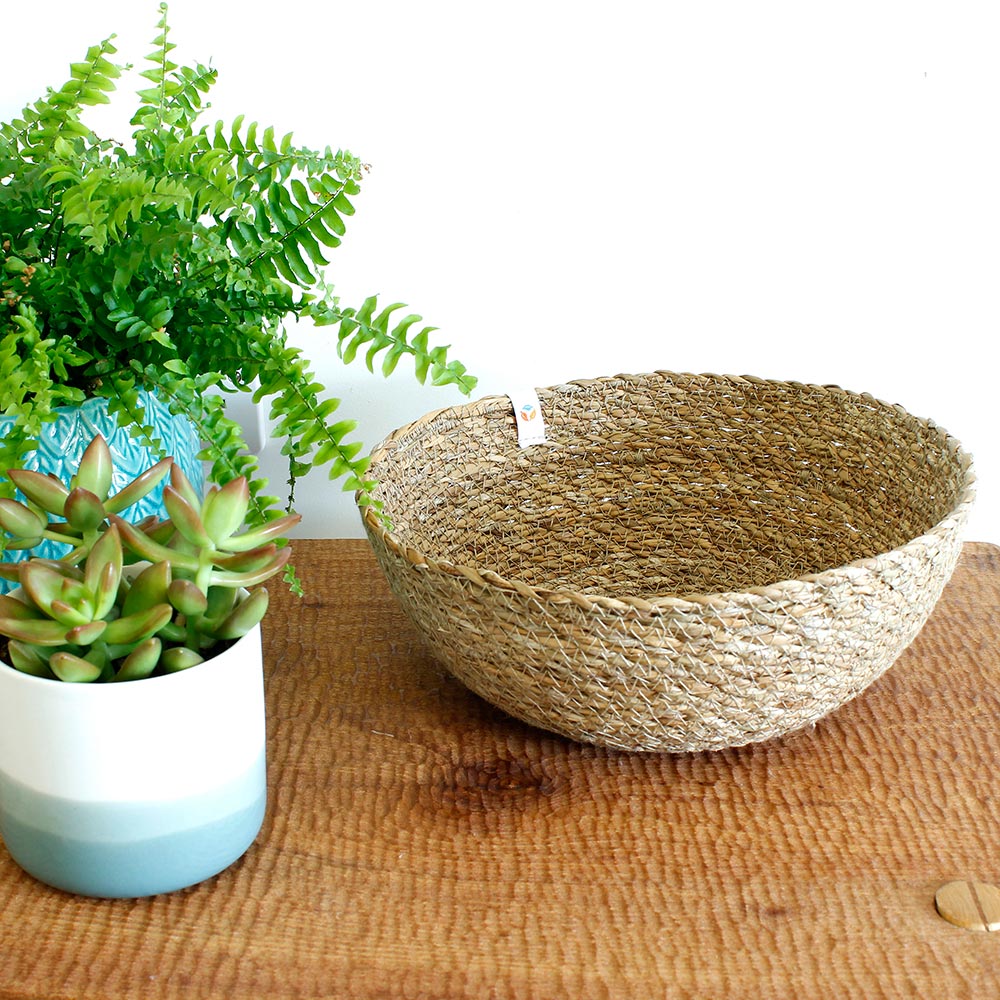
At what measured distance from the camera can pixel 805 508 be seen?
3.25ft

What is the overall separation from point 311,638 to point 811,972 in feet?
1.60

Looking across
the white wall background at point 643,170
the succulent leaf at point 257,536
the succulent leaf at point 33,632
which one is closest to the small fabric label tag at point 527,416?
the white wall background at point 643,170

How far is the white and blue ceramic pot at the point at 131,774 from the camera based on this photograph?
0.58 m

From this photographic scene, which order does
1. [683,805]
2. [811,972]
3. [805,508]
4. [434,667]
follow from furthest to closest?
[805,508]
[434,667]
[683,805]
[811,972]

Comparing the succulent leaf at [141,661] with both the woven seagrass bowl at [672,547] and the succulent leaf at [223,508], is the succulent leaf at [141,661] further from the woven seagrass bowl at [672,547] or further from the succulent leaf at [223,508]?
the woven seagrass bowl at [672,547]

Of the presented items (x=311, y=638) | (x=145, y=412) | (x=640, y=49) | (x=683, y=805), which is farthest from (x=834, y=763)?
(x=640, y=49)

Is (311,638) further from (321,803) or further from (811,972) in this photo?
(811,972)

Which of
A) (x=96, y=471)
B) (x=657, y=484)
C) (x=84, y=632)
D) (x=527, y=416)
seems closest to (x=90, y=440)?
(x=96, y=471)

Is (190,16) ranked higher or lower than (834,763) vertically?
higher

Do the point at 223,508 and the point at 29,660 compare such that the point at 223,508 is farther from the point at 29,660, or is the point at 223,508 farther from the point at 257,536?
the point at 29,660

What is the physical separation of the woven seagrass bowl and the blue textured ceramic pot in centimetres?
15

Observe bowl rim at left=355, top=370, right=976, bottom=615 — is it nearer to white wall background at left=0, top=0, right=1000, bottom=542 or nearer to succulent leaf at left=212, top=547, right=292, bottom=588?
succulent leaf at left=212, top=547, right=292, bottom=588

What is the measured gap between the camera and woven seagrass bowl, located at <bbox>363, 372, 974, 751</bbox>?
2.12ft

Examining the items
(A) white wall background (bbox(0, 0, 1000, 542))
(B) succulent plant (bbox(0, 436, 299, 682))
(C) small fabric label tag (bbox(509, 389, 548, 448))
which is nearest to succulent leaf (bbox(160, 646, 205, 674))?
(B) succulent plant (bbox(0, 436, 299, 682))
